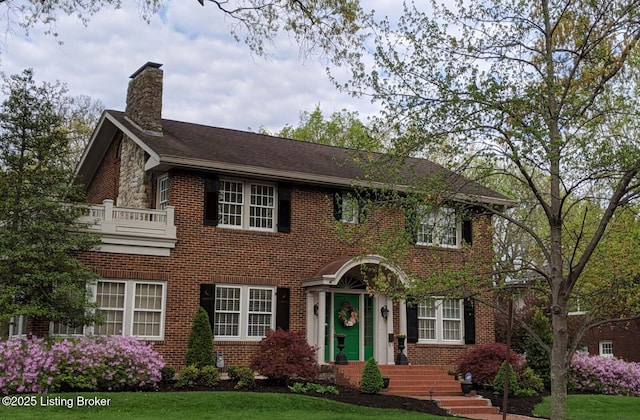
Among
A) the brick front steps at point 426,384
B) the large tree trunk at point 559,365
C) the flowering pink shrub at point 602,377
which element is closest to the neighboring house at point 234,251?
the brick front steps at point 426,384

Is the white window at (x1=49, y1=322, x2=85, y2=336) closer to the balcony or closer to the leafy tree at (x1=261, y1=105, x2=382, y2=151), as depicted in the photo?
the balcony

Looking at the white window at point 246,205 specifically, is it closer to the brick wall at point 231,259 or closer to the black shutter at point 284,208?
the black shutter at point 284,208

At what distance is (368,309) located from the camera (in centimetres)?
2091

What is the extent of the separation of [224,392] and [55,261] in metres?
4.59

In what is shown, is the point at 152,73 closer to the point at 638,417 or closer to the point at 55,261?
the point at 55,261

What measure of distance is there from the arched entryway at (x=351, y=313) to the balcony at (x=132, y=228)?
13.6 ft

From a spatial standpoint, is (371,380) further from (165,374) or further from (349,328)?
(165,374)

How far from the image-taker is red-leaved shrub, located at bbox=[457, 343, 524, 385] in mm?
19312

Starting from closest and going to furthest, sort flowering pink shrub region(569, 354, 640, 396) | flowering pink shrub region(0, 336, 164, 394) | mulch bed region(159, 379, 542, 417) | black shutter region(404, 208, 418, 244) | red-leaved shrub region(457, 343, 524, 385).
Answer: black shutter region(404, 208, 418, 244) < flowering pink shrub region(0, 336, 164, 394) < mulch bed region(159, 379, 542, 417) < red-leaved shrub region(457, 343, 524, 385) < flowering pink shrub region(569, 354, 640, 396)

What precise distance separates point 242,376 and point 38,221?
5751 millimetres

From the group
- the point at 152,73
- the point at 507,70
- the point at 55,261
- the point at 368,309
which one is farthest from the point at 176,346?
the point at 507,70

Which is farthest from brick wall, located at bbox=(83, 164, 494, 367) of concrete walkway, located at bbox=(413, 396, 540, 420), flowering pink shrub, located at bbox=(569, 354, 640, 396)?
flowering pink shrub, located at bbox=(569, 354, 640, 396)

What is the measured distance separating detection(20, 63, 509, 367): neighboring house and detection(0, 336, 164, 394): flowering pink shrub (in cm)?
158

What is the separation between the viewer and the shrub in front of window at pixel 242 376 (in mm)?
16766
